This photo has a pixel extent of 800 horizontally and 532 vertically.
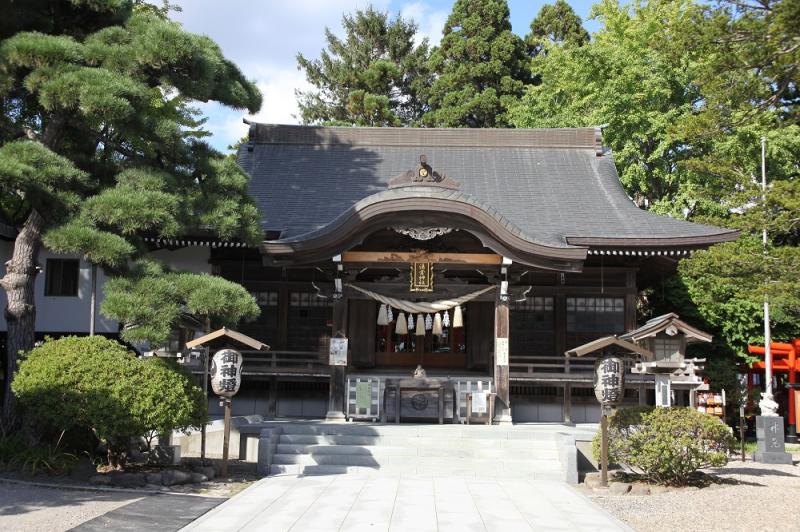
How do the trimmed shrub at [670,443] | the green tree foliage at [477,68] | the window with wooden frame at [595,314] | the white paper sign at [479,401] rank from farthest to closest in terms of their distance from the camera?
1. the green tree foliage at [477,68]
2. the window with wooden frame at [595,314]
3. the white paper sign at [479,401]
4. the trimmed shrub at [670,443]

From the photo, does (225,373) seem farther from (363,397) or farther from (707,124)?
(707,124)

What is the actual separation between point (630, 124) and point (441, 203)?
Answer: 1231cm

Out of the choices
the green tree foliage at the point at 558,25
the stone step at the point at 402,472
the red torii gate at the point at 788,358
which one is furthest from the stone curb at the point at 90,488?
the green tree foliage at the point at 558,25

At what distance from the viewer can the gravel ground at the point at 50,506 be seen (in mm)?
7477

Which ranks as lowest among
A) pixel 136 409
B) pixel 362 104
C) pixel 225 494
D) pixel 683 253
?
pixel 225 494

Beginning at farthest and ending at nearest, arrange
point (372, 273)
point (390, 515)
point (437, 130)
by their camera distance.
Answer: point (437, 130) < point (372, 273) < point (390, 515)

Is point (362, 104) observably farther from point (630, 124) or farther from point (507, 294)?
point (507, 294)

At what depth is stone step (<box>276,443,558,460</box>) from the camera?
1184 cm

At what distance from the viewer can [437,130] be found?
818 inches

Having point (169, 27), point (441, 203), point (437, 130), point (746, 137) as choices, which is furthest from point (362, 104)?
point (169, 27)

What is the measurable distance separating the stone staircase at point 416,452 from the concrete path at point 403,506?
523 millimetres

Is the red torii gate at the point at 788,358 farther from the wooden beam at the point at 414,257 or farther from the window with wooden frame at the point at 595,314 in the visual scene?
the wooden beam at the point at 414,257

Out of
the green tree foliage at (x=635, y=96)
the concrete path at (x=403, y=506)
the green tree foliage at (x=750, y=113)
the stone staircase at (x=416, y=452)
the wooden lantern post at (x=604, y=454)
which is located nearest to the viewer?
the concrete path at (x=403, y=506)

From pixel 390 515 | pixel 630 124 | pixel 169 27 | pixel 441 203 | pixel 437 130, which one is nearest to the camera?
pixel 390 515
